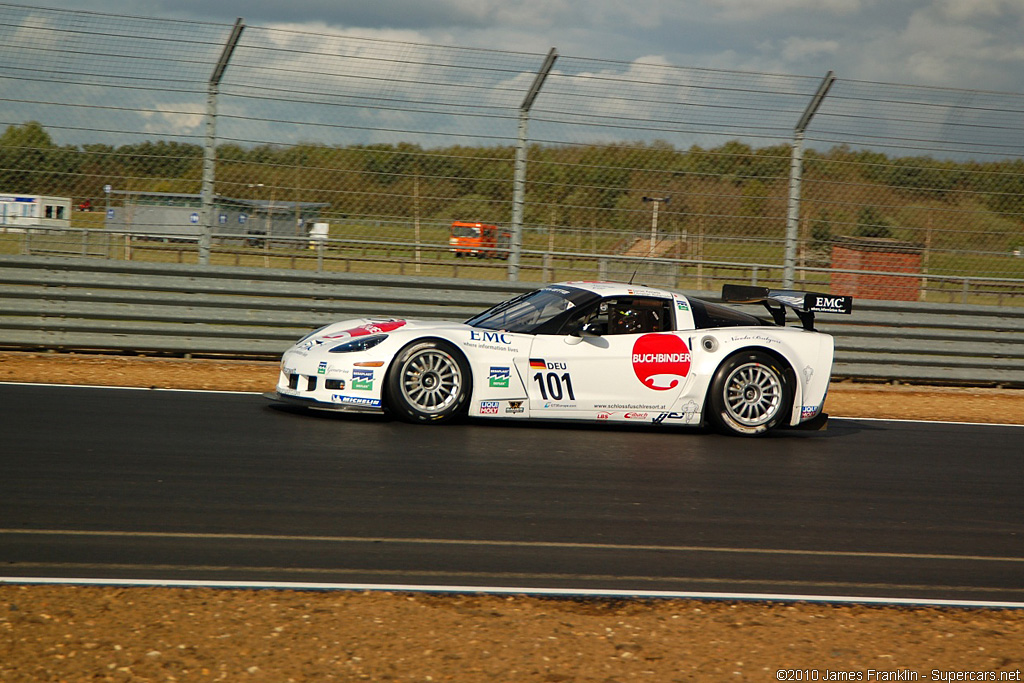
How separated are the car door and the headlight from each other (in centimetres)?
116

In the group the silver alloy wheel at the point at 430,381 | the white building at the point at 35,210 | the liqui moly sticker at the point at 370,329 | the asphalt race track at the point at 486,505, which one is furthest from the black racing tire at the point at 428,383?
the white building at the point at 35,210

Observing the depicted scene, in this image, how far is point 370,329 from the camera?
27.2 ft

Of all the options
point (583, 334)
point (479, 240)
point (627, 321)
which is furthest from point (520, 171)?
point (583, 334)

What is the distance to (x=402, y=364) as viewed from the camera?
7.98 metres

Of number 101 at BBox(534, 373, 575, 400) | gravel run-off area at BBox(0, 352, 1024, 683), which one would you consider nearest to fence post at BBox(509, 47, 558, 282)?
number 101 at BBox(534, 373, 575, 400)

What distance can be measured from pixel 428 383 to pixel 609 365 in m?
1.45

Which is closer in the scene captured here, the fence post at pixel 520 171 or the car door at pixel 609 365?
the car door at pixel 609 365

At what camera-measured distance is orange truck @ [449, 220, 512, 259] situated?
38.4 ft

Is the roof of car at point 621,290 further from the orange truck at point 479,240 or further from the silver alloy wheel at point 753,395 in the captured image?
the orange truck at point 479,240

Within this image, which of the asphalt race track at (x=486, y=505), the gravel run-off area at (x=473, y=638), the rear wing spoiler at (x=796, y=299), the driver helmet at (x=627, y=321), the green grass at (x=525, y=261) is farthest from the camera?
the green grass at (x=525, y=261)

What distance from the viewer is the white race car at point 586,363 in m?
8.03

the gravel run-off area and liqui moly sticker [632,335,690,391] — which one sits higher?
liqui moly sticker [632,335,690,391]

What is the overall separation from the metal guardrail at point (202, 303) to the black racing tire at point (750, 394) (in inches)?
122

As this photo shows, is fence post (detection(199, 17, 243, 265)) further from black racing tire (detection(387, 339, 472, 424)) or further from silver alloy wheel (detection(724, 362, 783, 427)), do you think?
silver alloy wheel (detection(724, 362, 783, 427))
